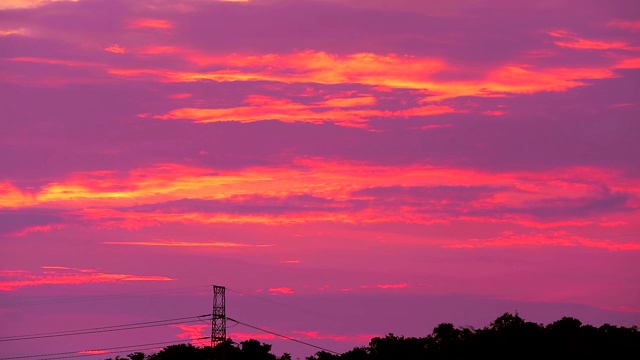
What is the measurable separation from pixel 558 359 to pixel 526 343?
33.3 ft

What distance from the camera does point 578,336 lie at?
198125 mm

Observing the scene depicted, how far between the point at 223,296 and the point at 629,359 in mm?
63602

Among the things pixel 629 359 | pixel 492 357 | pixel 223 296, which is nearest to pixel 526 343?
pixel 492 357

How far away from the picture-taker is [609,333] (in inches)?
7849

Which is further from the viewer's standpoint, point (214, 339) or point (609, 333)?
point (609, 333)

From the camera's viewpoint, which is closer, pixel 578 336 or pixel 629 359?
pixel 629 359

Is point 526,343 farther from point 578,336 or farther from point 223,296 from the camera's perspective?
point 223,296

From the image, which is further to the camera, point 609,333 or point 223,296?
point 609,333

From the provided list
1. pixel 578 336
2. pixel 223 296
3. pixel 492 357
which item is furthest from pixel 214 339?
pixel 578 336

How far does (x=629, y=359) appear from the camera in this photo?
7185 inches

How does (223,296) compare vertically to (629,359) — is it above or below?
above

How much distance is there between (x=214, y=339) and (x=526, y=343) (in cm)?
5245

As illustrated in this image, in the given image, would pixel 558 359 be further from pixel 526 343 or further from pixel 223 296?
pixel 223 296

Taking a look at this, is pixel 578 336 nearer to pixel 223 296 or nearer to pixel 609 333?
pixel 609 333
